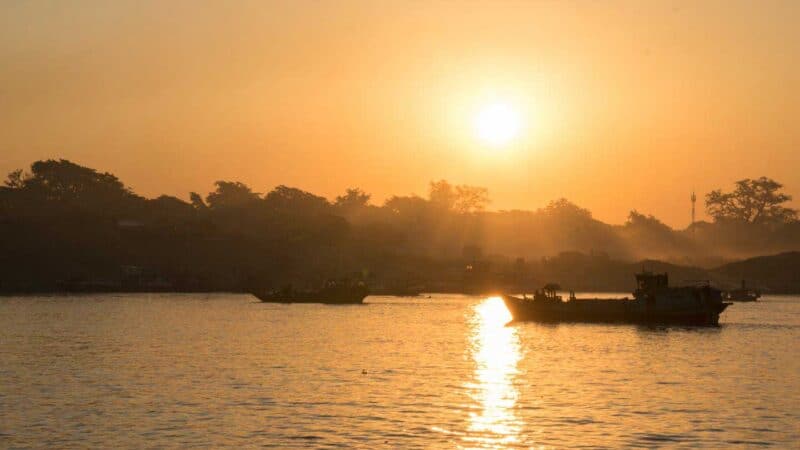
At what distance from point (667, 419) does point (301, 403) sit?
17.3 meters

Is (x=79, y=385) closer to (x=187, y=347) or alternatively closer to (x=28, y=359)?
(x=28, y=359)

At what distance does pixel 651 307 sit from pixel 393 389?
2796 inches

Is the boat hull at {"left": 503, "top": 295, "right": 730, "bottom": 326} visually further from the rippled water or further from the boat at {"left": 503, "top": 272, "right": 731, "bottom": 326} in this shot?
the rippled water

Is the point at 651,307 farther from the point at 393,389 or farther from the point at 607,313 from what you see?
the point at 393,389

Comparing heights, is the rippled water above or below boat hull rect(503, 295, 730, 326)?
below

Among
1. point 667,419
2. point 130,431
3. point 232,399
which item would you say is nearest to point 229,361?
point 232,399

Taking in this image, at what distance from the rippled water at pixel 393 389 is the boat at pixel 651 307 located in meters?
12.3

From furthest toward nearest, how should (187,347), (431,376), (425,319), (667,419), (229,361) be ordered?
(425,319) → (187,347) → (229,361) → (431,376) → (667,419)

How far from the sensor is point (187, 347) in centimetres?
8844

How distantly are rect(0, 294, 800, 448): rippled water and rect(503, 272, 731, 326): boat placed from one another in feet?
40.3

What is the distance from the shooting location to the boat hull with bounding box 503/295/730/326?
122875mm

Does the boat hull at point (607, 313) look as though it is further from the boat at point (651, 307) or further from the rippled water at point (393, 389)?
the rippled water at point (393, 389)

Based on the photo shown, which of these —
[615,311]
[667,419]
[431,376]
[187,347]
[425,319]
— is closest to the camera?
[667,419]

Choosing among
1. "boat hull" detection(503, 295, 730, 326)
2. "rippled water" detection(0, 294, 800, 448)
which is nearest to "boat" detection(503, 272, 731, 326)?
"boat hull" detection(503, 295, 730, 326)
